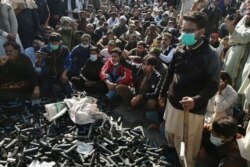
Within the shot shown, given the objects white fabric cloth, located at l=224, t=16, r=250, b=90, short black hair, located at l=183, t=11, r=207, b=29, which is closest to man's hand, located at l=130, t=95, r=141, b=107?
white fabric cloth, located at l=224, t=16, r=250, b=90

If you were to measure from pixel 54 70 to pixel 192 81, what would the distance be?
181 inches

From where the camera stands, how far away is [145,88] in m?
8.00

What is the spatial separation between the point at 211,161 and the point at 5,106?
Answer: 446cm

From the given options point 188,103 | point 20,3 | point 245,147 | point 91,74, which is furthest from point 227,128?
point 20,3

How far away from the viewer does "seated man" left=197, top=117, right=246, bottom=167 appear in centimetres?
520

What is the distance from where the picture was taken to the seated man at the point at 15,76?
8070 mm

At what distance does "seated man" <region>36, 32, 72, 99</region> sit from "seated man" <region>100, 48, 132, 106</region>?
952 mm

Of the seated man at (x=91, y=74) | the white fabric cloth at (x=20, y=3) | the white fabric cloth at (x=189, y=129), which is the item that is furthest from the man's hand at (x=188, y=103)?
the white fabric cloth at (x=20, y=3)

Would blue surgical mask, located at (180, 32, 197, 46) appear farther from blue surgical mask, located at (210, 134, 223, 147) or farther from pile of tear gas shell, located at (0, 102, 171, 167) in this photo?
pile of tear gas shell, located at (0, 102, 171, 167)

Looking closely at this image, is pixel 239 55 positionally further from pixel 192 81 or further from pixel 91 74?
pixel 91 74

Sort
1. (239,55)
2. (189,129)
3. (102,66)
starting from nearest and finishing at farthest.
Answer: (189,129)
(239,55)
(102,66)

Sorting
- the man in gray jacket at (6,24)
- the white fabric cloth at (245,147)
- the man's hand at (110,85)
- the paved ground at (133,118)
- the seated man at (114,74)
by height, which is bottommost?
the paved ground at (133,118)

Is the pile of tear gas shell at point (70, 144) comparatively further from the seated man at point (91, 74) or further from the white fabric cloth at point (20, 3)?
the white fabric cloth at point (20, 3)

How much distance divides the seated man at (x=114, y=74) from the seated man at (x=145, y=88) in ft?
0.80
